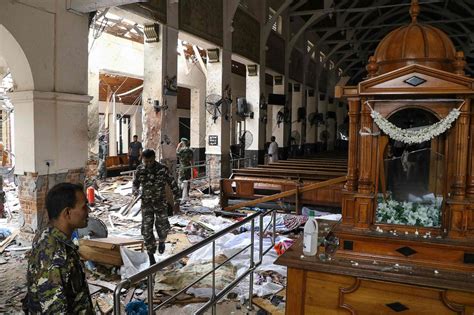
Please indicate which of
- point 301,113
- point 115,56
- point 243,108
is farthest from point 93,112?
point 301,113

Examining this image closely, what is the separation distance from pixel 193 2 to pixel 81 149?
5615 mm

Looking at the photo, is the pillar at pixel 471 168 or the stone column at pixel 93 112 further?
the stone column at pixel 93 112

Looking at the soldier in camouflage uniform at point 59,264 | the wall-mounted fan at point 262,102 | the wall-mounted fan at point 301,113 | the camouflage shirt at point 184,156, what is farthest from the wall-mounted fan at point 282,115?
the soldier in camouflage uniform at point 59,264

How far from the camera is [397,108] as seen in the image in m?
2.99

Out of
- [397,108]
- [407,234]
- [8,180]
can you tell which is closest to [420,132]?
[397,108]

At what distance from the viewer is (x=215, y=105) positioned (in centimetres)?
1177

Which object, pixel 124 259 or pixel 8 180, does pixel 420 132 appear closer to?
pixel 124 259

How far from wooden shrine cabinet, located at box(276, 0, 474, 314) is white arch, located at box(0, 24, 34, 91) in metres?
4.73

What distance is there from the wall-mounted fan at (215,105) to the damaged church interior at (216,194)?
0.07m

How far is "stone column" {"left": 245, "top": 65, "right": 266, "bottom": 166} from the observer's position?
14.6 metres

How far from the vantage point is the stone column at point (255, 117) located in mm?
14586

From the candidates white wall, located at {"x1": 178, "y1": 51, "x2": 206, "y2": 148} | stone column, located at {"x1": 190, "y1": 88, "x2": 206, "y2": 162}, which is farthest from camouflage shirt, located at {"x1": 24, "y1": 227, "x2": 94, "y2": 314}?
stone column, located at {"x1": 190, "y1": 88, "x2": 206, "y2": 162}

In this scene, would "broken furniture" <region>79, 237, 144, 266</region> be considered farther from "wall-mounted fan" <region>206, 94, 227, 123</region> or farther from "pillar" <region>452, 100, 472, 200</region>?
"wall-mounted fan" <region>206, 94, 227, 123</region>

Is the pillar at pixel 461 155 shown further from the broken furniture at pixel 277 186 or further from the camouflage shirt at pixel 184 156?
the camouflage shirt at pixel 184 156
